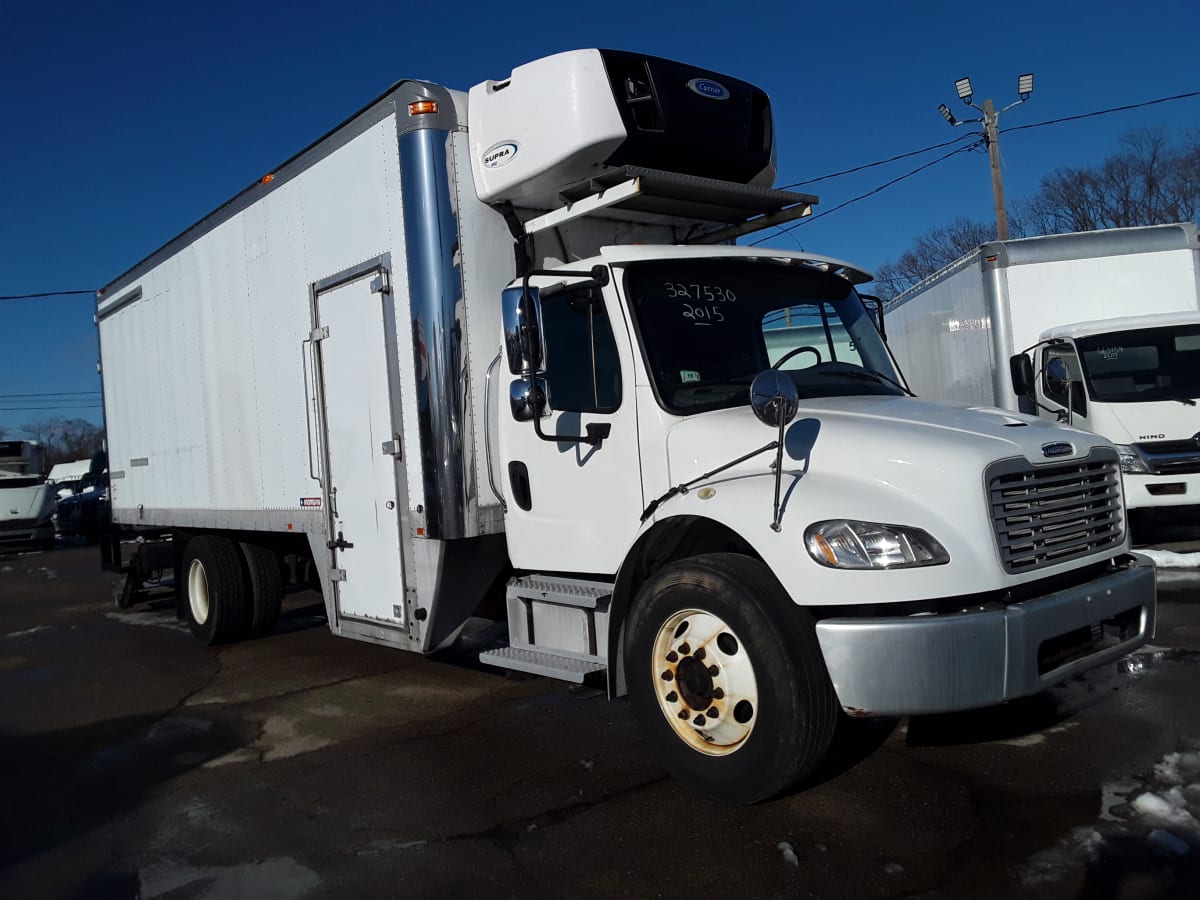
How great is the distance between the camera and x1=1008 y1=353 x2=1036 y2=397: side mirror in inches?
375

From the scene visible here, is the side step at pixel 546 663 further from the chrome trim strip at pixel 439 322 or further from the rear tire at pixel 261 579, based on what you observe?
the rear tire at pixel 261 579

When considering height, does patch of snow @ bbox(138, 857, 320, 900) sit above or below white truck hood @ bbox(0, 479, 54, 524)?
below

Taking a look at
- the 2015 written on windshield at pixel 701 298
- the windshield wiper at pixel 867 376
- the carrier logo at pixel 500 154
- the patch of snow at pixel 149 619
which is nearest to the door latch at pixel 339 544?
the carrier logo at pixel 500 154

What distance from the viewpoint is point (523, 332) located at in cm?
471

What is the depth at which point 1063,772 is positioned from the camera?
14.4 ft

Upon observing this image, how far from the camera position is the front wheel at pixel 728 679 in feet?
12.5

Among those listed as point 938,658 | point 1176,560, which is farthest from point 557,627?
point 1176,560

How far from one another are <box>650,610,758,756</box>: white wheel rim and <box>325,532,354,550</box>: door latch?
3024mm

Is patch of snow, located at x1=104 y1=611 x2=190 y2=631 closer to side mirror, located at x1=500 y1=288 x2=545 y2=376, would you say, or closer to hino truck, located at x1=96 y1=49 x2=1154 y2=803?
hino truck, located at x1=96 y1=49 x2=1154 y2=803

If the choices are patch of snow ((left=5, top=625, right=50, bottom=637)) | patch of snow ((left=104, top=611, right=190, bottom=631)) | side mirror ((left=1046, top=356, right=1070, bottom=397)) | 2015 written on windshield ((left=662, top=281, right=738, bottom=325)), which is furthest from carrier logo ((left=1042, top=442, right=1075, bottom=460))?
patch of snow ((left=5, top=625, right=50, bottom=637))

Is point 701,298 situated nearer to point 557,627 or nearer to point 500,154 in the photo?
point 500,154

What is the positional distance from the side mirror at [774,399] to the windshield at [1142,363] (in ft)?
25.2

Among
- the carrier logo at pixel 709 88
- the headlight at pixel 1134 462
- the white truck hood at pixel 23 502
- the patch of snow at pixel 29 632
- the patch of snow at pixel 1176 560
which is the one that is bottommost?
the patch of snow at pixel 29 632

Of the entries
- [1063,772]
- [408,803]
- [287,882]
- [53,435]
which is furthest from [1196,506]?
[53,435]
